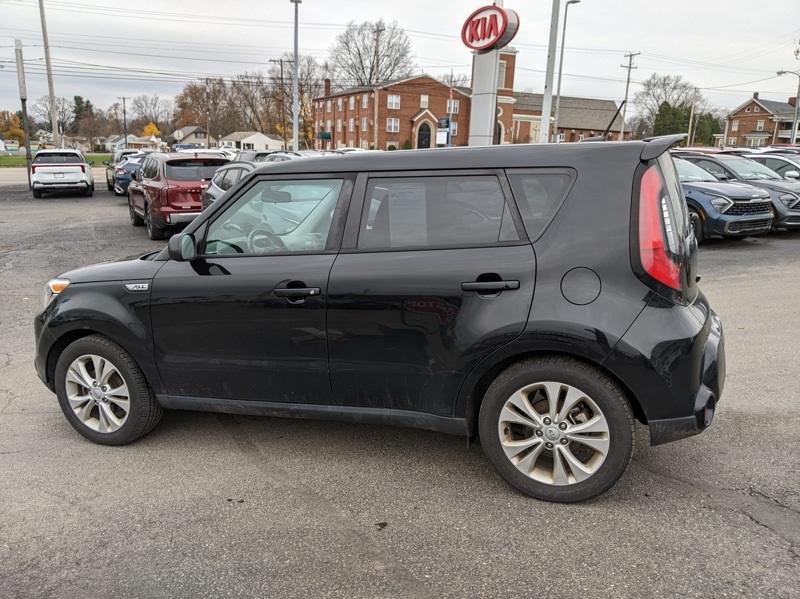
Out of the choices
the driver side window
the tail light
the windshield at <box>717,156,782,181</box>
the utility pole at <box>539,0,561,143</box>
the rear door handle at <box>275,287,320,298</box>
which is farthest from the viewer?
the utility pole at <box>539,0,561,143</box>

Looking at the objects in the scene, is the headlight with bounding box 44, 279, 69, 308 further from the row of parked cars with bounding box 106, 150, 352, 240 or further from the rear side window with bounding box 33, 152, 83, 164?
the rear side window with bounding box 33, 152, 83, 164

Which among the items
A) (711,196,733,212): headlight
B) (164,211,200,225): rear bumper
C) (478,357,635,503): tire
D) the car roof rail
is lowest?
→ (164,211,200,225): rear bumper

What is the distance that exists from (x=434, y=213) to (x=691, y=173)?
37.0 feet

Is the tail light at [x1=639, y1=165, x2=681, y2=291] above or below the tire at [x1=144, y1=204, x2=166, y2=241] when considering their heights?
above

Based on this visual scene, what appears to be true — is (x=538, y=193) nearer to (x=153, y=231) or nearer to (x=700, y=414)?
(x=700, y=414)

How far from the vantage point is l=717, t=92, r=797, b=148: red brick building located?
3755 inches

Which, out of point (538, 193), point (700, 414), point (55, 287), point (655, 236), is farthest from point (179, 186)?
point (700, 414)

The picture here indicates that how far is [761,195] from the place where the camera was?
38.5ft

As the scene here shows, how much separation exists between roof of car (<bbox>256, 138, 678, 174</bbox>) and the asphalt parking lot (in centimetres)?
170

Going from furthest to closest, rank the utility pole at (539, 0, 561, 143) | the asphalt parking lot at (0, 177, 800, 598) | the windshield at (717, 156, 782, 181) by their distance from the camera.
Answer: the utility pole at (539, 0, 561, 143)
the windshield at (717, 156, 782, 181)
the asphalt parking lot at (0, 177, 800, 598)

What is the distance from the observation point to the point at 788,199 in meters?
12.6

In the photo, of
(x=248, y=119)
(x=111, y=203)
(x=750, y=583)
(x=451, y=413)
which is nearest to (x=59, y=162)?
(x=111, y=203)

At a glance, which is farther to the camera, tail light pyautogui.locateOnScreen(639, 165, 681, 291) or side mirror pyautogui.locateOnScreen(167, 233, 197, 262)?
side mirror pyautogui.locateOnScreen(167, 233, 197, 262)

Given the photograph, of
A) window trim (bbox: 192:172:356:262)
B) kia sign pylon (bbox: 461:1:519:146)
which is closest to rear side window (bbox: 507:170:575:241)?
window trim (bbox: 192:172:356:262)
